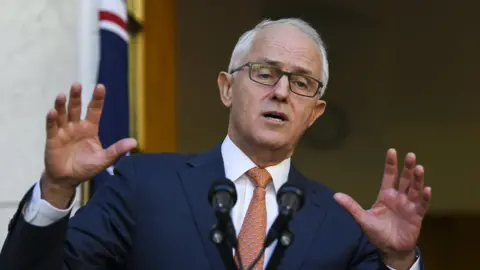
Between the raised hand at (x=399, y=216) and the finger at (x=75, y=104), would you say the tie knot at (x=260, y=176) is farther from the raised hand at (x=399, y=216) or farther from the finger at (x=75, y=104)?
the finger at (x=75, y=104)

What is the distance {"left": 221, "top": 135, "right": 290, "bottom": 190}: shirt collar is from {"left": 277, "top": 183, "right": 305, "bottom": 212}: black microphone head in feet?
1.47

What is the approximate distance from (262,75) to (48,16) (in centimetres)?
116

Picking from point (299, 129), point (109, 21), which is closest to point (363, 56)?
point (109, 21)

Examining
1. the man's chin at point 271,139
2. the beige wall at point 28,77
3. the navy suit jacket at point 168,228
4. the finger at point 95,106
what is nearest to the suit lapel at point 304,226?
the navy suit jacket at point 168,228

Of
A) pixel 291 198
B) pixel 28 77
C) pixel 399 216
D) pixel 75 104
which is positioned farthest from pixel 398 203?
pixel 28 77

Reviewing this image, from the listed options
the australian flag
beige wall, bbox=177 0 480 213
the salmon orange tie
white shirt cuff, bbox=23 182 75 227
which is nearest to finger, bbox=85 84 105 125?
white shirt cuff, bbox=23 182 75 227

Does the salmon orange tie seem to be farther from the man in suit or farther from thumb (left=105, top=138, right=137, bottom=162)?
thumb (left=105, top=138, right=137, bottom=162)

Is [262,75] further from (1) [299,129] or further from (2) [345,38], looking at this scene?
(2) [345,38]

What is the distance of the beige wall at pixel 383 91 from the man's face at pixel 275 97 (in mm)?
3129

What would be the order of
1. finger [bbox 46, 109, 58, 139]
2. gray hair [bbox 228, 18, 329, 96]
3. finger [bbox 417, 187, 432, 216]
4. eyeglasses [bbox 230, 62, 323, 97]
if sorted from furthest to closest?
gray hair [bbox 228, 18, 329, 96] → eyeglasses [bbox 230, 62, 323, 97] → finger [bbox 417, 187, 432, 216] → finger [bbox 46, 109, 58, 139]

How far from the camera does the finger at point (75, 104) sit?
1646mm

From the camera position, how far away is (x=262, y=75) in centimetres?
210

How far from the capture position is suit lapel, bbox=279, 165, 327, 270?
1864mm

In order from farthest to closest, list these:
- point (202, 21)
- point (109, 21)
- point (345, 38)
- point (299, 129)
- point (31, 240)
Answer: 1. point (345, 38)
2. point (202, 21)
3. point (109, 21)
4. point (299, 129)
5. point (31, 240)
